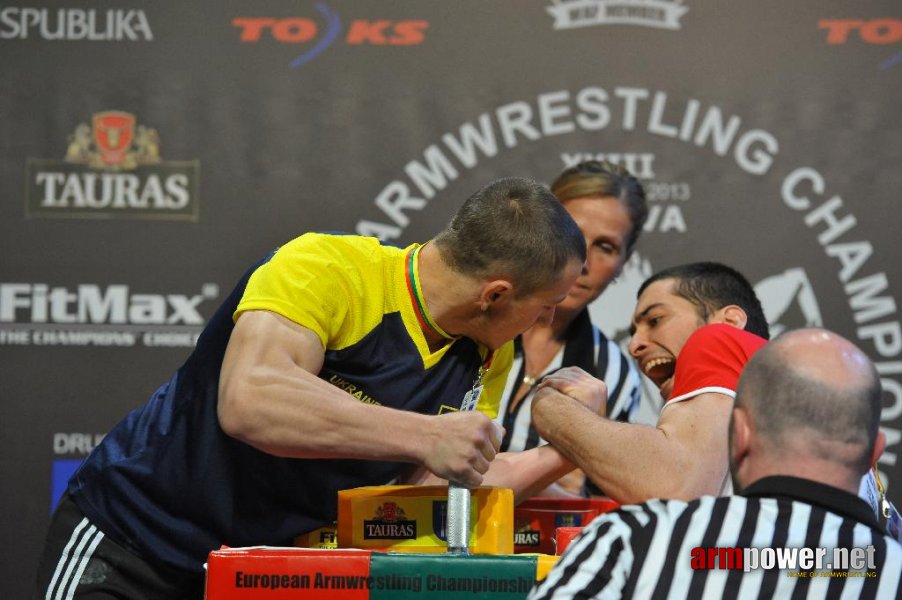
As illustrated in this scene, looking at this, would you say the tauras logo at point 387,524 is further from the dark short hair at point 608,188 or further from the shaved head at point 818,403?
the dark short hair at point 608,188

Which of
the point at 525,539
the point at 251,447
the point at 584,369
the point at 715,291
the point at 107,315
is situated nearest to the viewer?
the point at 251,447

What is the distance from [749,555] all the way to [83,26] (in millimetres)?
2986

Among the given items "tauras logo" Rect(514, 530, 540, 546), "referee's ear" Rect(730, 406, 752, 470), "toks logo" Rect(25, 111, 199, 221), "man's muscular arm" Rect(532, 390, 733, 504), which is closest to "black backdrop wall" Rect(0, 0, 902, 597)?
"toks logo" Rect(25, 111, 199, 221)

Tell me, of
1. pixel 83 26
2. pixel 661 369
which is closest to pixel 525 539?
pixel 661 369

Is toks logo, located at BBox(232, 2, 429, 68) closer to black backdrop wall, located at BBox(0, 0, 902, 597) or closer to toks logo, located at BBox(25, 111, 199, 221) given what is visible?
black backdrop wall, located at BBox(0, 0, 902, 597)

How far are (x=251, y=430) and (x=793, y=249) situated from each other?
89.9 inches

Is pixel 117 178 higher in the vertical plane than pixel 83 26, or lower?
lower

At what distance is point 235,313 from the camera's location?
1.89m

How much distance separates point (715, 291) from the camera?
7.88 feet

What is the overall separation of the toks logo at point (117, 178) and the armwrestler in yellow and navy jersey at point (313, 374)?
156 centimetres

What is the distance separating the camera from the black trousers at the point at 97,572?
78.7 inches

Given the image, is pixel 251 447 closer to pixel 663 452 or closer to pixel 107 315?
pixel 663 452

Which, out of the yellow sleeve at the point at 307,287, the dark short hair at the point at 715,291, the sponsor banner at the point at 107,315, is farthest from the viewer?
the sponsor banner at the point at 107,315

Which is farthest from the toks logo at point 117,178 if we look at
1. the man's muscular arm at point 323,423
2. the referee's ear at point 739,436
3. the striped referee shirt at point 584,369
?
the referee's ear at point 739,436
